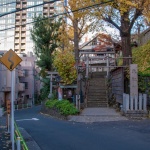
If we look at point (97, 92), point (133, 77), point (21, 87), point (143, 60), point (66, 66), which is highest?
point (143, 60)

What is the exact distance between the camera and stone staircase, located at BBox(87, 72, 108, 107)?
22.6 metres

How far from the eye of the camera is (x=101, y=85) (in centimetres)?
2577

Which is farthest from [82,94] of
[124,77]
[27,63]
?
[27,63]

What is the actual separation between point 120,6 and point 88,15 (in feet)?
7.44

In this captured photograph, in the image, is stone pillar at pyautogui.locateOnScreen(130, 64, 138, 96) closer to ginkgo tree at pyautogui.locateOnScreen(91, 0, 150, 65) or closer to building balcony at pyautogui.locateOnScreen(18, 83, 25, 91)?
ginkgo tree at pyautogui.locateOnScreen(91, 0, 150, 65)

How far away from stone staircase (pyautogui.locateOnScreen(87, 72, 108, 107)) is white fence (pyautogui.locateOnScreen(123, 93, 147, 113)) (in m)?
5.03

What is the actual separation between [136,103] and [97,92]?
7313 mm

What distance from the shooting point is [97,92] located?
24.4 meters

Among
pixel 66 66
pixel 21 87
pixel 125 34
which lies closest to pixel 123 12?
pixel 125 34

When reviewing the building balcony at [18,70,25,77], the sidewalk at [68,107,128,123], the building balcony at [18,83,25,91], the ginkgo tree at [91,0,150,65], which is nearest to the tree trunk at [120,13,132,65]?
the ginkgo tree at [91,0,150,65]

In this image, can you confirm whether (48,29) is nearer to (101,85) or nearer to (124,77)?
(101,85)

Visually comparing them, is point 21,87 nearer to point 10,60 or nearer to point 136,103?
point 136,103

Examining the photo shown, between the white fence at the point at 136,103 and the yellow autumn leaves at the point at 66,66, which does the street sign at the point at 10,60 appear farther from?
the yellow autumn leaves at the point at 66,66

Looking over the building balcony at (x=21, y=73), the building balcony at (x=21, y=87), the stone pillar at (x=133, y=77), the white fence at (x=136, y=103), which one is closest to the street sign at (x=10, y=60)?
the white fence at (x=136, y=103)
